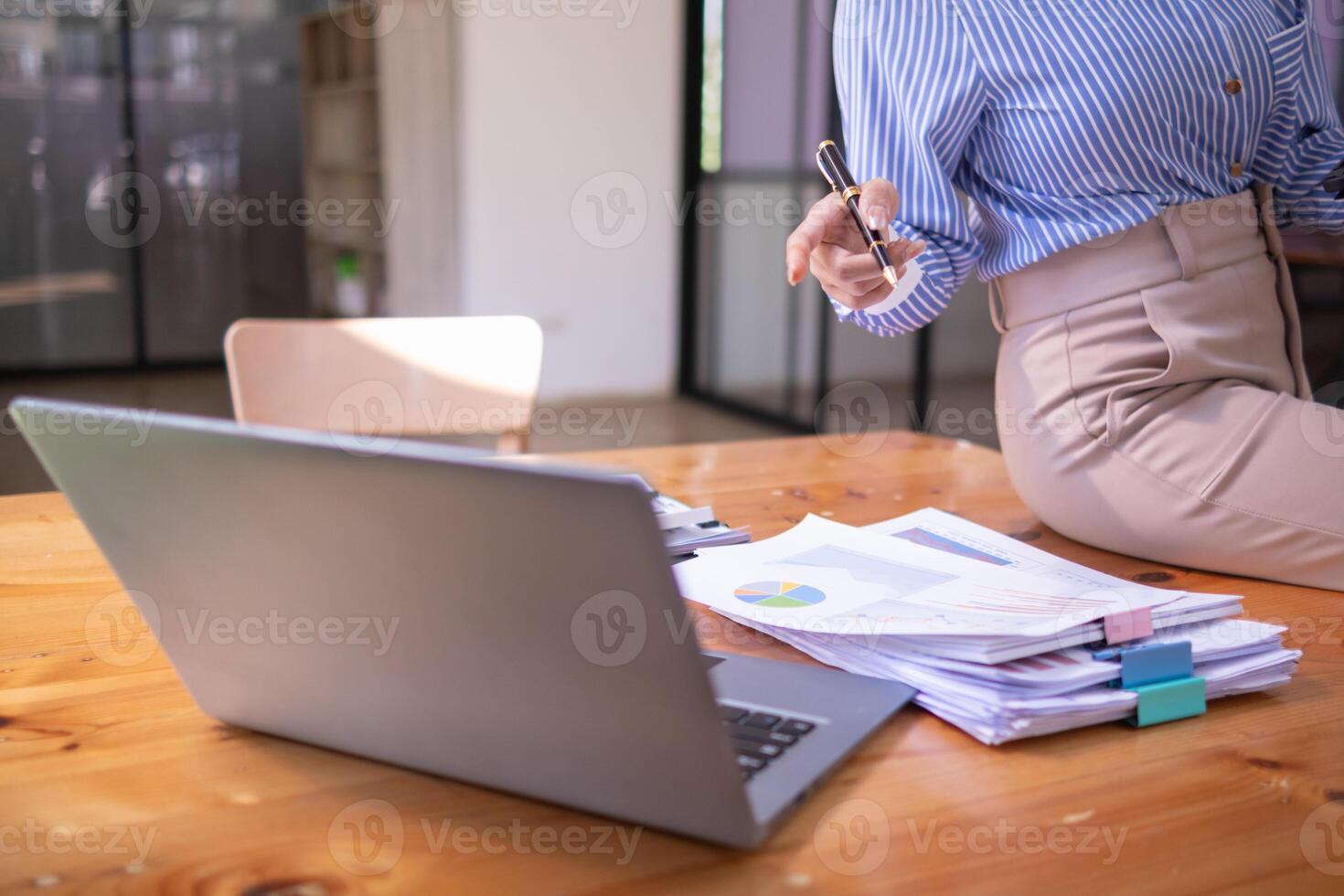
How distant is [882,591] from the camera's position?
2.39 ft

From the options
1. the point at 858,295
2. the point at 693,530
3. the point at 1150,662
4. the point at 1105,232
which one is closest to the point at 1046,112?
the point at 1105,232

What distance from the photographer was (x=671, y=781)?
47 cm

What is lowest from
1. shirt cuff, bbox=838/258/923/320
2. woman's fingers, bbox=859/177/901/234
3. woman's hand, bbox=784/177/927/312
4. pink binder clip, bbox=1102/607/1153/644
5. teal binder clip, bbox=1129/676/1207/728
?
teal binder clip, bbox=1129/676/1207/728

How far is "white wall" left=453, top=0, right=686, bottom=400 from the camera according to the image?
4.55 m

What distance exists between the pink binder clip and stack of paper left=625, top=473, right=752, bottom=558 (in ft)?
1.05

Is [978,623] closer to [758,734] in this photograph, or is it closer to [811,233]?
[758,734]

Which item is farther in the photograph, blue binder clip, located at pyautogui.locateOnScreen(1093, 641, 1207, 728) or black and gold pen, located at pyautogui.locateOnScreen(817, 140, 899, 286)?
black and gold pen, located at pyautogui.locateOnScreen(817, 140, 899, 286)

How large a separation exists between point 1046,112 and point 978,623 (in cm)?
65

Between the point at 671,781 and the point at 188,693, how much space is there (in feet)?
Answer: 1.03

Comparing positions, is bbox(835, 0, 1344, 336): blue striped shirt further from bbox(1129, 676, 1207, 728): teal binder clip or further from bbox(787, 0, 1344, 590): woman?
bbox(1129, 676, 1207, 728): teal binder clip

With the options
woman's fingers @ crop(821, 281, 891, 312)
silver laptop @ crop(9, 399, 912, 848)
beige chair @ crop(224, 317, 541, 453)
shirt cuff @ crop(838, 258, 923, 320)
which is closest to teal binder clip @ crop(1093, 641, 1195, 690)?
silver laptop @ crop(9, 399, 912, 848)

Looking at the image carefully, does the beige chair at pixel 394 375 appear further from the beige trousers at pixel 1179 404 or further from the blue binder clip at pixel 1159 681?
the blue binder clip at pixel 1159 681

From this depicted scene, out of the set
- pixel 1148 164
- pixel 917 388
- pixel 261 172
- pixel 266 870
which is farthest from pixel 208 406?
pixel 266 870

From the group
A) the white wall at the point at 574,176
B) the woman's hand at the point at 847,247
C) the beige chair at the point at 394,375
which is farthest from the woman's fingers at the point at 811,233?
the white wall at the point at 574,176
